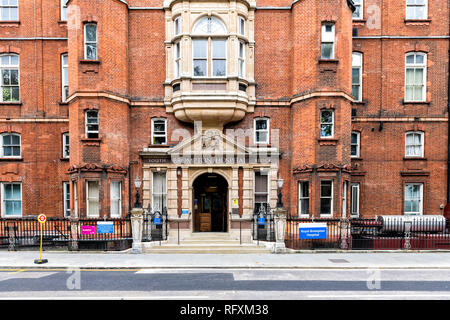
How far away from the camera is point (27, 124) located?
52.3 feet

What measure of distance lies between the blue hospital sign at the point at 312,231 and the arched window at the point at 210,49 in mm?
8600

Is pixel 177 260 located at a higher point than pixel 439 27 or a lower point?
lower

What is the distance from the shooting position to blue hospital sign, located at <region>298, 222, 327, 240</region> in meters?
12.5

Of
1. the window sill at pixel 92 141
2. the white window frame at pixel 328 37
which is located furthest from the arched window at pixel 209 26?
the window sill at pixel 92 141

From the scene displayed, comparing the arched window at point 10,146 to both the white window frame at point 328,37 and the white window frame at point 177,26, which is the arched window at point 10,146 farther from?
the white window frame at point 328,37

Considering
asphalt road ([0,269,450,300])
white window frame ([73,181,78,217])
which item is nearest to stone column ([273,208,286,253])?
asphalt road ([0,269,450,300])

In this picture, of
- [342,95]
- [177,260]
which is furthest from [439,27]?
[177,260]

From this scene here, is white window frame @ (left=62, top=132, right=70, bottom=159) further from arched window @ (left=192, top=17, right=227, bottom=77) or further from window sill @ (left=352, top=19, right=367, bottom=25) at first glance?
window sill @ (left=352, top=19, right=367, bottom=25)

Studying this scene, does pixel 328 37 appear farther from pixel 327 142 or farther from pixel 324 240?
pixel 324 240

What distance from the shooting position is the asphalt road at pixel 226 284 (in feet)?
24.5

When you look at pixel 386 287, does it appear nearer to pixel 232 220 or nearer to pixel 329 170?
pixel 329 170

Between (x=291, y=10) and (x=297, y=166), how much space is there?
27.7 ft

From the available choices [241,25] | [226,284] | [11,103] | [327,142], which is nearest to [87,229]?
[226,284]

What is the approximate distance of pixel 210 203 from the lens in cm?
1583
